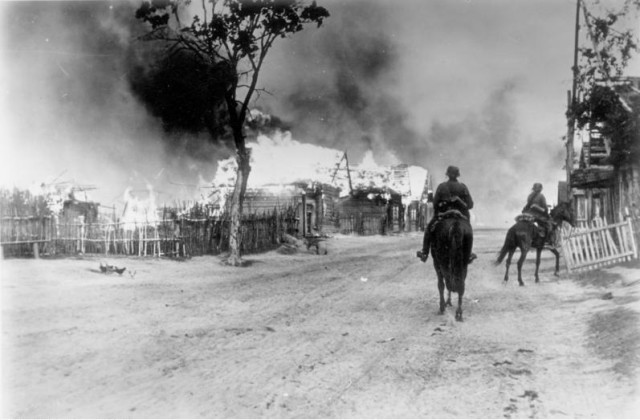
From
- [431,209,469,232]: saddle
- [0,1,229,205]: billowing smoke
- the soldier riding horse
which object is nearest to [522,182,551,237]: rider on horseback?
the soldier riding horse

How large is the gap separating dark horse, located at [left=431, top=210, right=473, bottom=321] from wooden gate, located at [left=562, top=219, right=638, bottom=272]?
523 cm

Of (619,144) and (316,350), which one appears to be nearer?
(316,350)

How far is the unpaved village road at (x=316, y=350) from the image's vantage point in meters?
4.34

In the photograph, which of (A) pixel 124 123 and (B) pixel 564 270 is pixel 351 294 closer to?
(B) pixel 564 270

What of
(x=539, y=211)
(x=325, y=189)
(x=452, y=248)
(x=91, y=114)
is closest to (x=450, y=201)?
(x=452, y=248)

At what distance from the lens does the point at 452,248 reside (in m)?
7.91

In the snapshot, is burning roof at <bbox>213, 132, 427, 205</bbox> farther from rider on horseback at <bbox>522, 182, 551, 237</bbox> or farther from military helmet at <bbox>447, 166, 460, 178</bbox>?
military helmet at <bbox>447, 166, 460, 178</bbox>

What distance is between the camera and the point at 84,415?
417 cm

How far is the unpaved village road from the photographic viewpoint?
4.34m

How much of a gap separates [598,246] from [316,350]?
8.67 metres

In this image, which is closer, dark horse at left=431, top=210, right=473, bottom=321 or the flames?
dark horse at left=431, top=210, right=473, bottom=321

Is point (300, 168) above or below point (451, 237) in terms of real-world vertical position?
above

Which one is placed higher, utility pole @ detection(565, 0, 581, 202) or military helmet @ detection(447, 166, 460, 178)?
utility pole @ detection(565, 0, 581, 202)

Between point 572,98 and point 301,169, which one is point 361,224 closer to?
point 301,169
